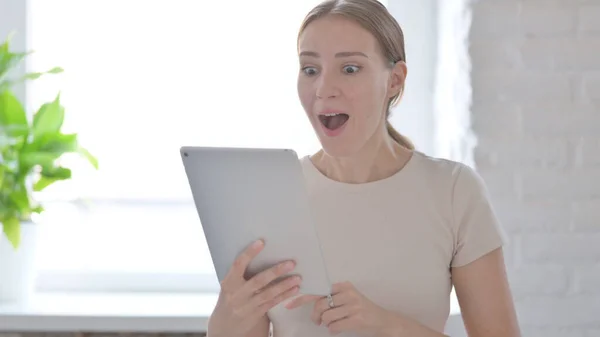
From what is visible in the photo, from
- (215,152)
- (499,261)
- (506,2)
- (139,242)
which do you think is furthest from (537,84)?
(139,242)

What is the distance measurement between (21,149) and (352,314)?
1.14 m

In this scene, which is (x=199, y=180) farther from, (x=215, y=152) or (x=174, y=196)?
(x=174, y=196)

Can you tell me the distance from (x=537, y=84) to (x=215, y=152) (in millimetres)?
1021

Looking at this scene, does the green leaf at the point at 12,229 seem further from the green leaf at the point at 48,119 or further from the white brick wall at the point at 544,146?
the white brick wall at the point at 544,146

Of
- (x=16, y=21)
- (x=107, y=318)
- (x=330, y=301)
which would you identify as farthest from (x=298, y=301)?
(x=16, y=21)

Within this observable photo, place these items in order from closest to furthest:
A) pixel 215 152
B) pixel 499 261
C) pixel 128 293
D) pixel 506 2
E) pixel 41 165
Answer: pixel 215 152 → pixel 499 261 → pixel 506 2 → pixel 41 165 → pixel 128 293

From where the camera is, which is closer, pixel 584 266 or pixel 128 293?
pixel 584 266

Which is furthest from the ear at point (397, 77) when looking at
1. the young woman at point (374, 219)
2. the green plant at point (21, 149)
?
the green plant at point (21, 149)

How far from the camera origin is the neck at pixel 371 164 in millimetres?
1709

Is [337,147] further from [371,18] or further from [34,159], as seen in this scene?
[34,159]

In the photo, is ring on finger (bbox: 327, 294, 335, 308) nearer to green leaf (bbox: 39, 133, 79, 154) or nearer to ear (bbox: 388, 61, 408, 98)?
ear (bbox: 388, 61, 408, 98)

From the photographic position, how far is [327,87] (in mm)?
1535

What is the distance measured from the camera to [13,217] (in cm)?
222

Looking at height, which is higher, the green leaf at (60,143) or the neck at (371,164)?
the green leaf at (60,143)
